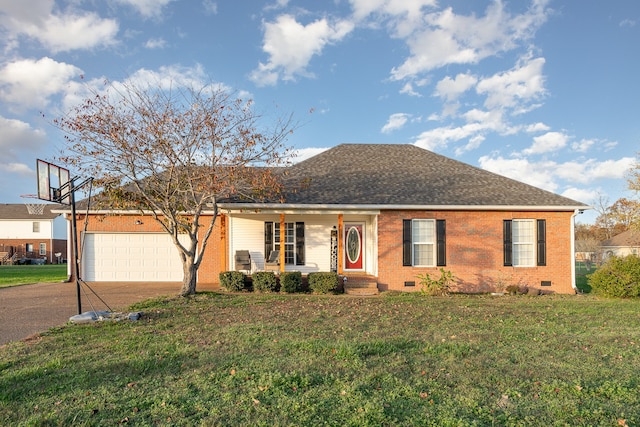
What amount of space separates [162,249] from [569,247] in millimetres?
14722

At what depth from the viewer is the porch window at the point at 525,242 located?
14.4m

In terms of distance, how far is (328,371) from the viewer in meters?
5.34

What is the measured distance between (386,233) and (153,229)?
28.7ft

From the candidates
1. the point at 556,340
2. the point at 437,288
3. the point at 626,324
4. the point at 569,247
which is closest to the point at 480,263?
the point at 437,288

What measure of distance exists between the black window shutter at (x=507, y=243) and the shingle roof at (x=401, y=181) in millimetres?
750

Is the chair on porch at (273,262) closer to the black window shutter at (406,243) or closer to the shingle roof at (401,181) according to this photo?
the shingle roof at (401,181)

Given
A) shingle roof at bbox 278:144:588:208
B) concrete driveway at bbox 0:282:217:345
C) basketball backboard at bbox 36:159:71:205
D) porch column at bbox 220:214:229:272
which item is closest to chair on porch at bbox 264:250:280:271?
porch column at bbox 220:214:229:272

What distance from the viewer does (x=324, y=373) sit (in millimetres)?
5258

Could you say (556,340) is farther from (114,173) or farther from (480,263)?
(114,173)

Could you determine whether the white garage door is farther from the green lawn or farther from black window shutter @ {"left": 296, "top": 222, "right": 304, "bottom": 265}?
black window shutter @ {"left": 296, "top": 222, "right": 304, "bottom": 265}

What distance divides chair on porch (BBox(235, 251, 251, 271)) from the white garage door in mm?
2758

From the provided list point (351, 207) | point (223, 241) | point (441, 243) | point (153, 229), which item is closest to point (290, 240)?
point (223, 241)

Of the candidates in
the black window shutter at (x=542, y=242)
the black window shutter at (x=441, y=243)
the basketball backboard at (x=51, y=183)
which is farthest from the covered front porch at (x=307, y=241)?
the basketball backboard at (x=51, y=183)

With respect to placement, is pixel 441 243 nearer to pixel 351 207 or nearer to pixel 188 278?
pixel 351 207
